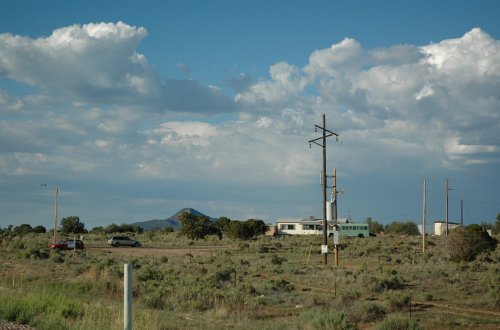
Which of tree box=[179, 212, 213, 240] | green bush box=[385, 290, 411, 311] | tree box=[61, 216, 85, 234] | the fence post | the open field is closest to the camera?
the fence post

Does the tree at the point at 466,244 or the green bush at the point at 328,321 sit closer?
the green bush at the point at 328,321

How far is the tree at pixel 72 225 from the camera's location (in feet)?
376

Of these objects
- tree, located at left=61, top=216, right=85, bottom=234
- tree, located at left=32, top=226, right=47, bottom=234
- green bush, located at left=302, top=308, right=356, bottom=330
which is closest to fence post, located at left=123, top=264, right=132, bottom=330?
green bush, located at left=302, top=308, right=356, bottom=330

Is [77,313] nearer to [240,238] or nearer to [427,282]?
[427,282]

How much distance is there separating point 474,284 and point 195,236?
6329 centimetres

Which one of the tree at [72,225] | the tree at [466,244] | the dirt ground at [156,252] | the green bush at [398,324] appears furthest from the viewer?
the tree at [72,225]

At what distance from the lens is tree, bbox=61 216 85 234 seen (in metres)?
114

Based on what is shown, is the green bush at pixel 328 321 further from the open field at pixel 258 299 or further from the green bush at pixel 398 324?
the green bush at pixel 398 324

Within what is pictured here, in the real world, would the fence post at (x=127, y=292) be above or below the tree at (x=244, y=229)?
above

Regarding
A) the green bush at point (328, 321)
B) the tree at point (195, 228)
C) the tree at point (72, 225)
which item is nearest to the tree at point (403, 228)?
the tree at point (195, 228)

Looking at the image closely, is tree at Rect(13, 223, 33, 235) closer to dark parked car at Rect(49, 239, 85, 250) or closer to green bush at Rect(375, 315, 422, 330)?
dark parked car at Rect(49, 239, 85, 250)

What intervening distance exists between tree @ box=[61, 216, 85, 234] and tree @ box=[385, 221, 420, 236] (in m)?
68.8

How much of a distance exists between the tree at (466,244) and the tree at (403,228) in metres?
86.9

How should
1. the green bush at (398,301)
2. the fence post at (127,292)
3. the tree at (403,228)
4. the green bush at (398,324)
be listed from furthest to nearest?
1. the tree at (403,228)
2. the green bush at (398,301)
3. the green bush at (398,324)
4. the fence post at (127,292)
